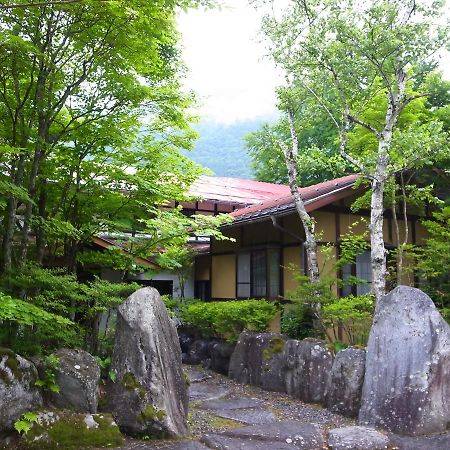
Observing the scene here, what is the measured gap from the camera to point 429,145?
359 inches

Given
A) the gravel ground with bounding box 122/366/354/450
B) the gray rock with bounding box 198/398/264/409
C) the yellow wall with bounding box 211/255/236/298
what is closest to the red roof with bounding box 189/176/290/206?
the yellow wall with bounding box 211/255/236/298

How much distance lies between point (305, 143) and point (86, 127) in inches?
821

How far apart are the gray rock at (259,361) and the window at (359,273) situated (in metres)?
3.45

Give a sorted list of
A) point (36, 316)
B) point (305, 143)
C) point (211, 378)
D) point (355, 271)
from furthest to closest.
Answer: point (305, 143)
point (355, 271)
point (211, 378)
point (36, 316)

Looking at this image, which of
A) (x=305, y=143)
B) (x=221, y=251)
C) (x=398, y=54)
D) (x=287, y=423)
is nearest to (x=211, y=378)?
(x=287, y=423)

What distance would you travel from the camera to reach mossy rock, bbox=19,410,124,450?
5266mm

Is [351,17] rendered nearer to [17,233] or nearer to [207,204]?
[17,233]

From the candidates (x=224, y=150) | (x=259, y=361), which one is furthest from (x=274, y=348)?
(x=224, y=150)

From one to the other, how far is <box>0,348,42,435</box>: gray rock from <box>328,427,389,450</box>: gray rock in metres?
3.89

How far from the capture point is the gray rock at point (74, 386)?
582 centimetres

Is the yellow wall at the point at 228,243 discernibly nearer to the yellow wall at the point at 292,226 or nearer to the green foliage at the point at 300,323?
the yellow wall at the point at 292,226

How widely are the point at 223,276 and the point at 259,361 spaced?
17.8 feet

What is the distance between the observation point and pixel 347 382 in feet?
25.5

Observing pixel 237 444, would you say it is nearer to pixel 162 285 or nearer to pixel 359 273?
pixel 359 273
